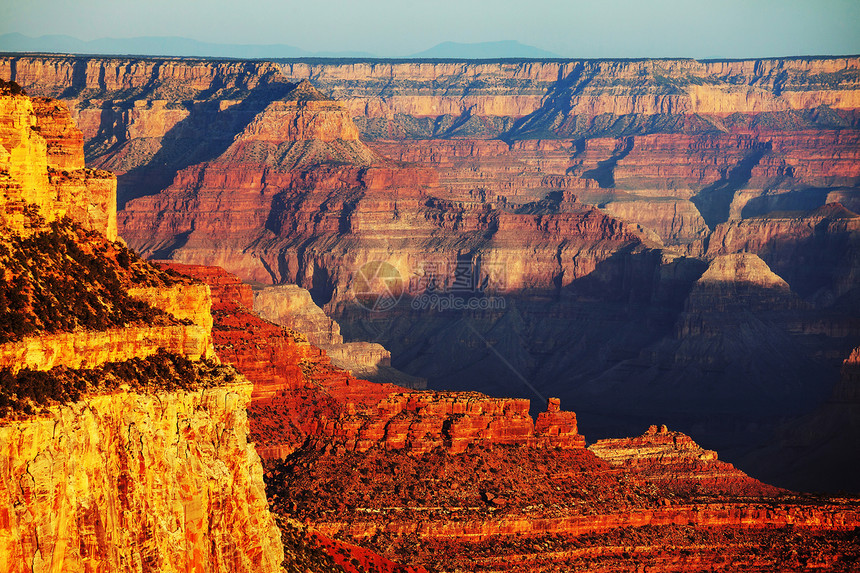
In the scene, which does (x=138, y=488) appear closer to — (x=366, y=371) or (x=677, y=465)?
(x=677, y=465)

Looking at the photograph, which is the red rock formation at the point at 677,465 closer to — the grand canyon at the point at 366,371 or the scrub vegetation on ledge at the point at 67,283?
the grand canyon at the point at 366,371

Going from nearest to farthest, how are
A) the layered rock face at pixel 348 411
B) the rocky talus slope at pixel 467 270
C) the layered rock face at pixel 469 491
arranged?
the layered rock face at pixel 469 491 < the layered rock face at pixel 348 411 < the rocky talus slope at pixel 467 270

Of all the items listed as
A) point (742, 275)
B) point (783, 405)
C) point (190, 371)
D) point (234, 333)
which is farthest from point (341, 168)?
point (190, 371)

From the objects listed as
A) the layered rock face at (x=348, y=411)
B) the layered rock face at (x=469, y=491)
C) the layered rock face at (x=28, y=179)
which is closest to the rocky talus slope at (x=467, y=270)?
the layered rock face at (x=469, y=491)

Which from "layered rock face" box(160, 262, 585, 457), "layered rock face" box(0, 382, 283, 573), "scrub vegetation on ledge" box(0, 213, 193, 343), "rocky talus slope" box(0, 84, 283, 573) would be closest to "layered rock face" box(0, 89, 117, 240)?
"rocky talus slope" box(0, 84, 283, 573)

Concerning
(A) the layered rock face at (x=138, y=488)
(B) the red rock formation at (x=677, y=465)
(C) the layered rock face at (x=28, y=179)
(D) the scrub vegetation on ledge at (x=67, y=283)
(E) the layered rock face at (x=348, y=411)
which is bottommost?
(B) the red rock formation at (x=677, y=465)

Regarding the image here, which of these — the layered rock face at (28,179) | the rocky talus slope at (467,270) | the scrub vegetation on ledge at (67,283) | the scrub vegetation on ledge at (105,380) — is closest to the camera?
the scrub vegetation on ledge at (105,380)

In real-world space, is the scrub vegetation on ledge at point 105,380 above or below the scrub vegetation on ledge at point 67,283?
below

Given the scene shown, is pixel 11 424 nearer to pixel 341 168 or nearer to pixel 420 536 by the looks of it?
pixel 420 536
